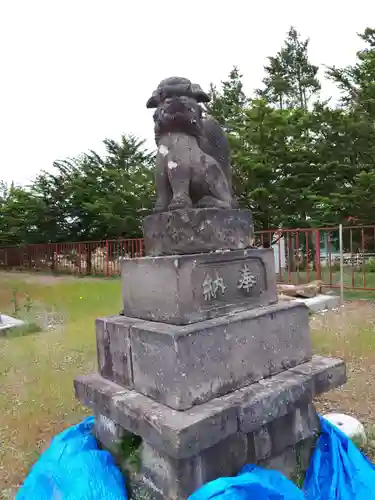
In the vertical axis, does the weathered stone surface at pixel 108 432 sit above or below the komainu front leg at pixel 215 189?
below

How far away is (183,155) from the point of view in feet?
7.41

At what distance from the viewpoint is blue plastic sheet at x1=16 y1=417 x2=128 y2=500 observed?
→ 1923mm

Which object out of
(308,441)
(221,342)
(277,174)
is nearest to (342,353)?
(308,441)

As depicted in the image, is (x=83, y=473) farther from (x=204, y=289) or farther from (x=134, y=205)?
(x=134, y=205)

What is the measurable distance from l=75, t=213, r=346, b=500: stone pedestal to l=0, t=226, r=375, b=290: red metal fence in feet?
18.1

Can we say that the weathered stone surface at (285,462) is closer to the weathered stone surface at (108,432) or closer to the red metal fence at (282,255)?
the weathered stone surface at (108,432)

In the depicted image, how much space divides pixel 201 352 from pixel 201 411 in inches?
10.8

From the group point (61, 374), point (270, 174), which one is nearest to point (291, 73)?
point (270, 174)

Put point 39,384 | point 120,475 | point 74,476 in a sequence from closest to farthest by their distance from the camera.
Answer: point 74,476 < point 120,475 < point 39,384

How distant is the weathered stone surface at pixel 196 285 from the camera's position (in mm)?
1974

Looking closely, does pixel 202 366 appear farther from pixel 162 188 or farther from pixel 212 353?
pixel 162 188

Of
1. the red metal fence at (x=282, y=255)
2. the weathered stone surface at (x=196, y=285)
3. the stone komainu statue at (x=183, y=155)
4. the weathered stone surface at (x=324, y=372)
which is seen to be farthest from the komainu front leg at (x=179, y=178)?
the red metal fence at (x=282, y=255)

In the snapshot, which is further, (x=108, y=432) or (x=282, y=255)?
(x=282, y=255)

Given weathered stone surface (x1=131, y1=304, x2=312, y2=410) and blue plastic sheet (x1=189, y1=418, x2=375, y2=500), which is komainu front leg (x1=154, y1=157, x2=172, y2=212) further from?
blue plastic sheet (x1=189, y1=418, x2=375, y2=500)
